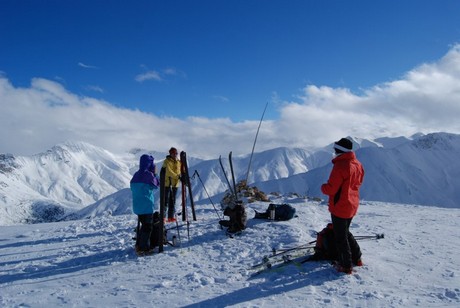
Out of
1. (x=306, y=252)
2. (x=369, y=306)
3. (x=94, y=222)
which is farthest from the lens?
(x=94, y=222)

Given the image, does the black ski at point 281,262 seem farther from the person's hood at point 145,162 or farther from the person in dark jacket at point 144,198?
the person's hood at point 145,162

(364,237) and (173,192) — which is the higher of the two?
(173,192)

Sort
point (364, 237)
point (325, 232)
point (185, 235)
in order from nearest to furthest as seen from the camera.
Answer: point (325, 232) → point (364, 237) → point (185, 235)

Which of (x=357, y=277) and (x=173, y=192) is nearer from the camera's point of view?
(x=357, y=277)

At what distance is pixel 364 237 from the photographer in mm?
10633

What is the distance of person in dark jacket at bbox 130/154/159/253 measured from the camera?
962 centimetres

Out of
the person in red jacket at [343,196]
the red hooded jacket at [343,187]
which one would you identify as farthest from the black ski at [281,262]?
the red hooded jacket at [343,187]

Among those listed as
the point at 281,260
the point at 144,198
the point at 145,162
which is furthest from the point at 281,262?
the point at 145,162

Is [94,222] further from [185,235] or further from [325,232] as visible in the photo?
[325,232]

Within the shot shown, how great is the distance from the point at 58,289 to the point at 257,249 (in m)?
4.52

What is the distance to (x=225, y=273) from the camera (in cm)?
806

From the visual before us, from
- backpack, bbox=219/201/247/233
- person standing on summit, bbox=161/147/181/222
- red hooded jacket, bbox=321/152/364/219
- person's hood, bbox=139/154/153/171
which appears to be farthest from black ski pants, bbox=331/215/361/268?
person standing on summit, bbox=161/147/181/222

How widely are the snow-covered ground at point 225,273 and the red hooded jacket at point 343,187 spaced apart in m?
1.26

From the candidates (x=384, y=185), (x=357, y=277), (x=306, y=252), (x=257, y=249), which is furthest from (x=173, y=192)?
(x=384, y=185)
